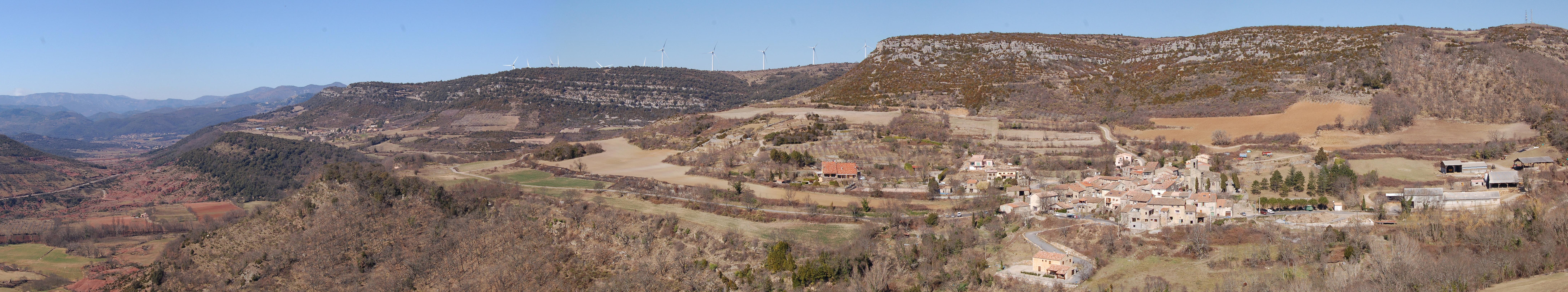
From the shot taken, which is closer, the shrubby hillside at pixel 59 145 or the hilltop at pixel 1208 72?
the hilltop at pixel 1208 72

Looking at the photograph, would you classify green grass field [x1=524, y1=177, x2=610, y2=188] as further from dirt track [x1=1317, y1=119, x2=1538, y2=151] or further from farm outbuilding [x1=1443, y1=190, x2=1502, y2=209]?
dirt track [x1=1317, y1=119, x2=1538, y2=151]

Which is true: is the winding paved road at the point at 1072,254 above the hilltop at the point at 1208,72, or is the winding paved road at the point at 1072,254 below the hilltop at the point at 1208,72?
below

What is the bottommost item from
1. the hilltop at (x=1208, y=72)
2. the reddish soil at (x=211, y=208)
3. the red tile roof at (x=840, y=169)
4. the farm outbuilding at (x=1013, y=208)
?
the reddish soil at (x=211, y=208)

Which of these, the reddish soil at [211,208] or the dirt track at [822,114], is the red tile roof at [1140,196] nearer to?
the dirt track at [822,114]

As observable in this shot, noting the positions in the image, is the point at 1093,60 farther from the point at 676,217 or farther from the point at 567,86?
the point at 567,86

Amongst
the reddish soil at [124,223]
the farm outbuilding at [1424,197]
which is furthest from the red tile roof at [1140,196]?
the reddish soil at [124,223]

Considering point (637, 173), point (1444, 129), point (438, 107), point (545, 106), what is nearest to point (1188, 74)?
point (1444, 129)
